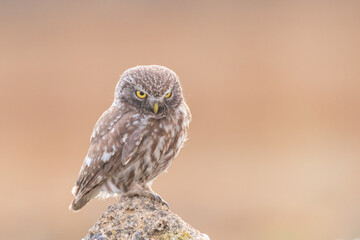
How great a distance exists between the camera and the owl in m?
5.34

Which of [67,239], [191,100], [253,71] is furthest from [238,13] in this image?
[67,239]

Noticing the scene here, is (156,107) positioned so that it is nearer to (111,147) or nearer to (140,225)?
(111,147)

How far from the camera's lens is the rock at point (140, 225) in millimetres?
4594

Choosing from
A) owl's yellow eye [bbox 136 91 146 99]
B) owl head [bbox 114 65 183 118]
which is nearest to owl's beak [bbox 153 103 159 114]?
owl head [bbox 114 65 183 118]

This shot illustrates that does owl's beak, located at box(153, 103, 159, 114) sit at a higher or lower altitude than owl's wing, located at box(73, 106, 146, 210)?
higher

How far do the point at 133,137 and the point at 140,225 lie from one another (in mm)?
852

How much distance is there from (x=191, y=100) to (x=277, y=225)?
108 inches

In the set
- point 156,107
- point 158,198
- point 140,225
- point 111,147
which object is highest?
point 156,107

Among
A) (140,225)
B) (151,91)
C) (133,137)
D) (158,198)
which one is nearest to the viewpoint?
(140,225)

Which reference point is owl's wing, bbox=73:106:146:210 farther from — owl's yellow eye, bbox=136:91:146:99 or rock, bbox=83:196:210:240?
rock, bbox=83:196:210:240

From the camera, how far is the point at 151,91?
17.1 feet

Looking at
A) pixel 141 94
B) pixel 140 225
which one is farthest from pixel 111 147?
pixel 140 225

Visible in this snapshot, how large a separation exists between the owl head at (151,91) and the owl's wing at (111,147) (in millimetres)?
99

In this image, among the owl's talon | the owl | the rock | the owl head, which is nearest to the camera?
the rock
